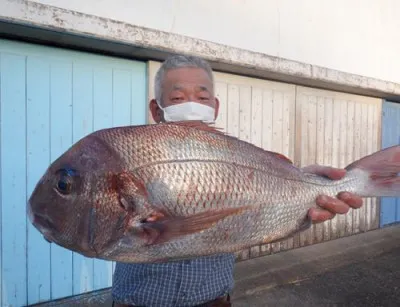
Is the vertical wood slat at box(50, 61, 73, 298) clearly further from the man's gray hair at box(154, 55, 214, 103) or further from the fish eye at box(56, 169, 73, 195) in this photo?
the fish eye at box(56, 169, 73, 195)

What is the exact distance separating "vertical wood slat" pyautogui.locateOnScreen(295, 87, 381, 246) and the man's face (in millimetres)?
4100

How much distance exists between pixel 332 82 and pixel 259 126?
148 cm

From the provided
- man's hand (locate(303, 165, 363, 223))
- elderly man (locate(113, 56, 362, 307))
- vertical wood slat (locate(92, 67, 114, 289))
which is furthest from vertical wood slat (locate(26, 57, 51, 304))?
man's hand (locate(303, 165, 363, 223))

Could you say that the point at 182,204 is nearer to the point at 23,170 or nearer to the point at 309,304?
the point at 23,170

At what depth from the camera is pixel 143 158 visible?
3.74 feet

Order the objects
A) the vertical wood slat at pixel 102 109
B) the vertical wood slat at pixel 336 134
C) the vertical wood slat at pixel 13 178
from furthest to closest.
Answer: the vertical wood slat at pixel 336 134
the vertical wood slat at pixel 102 109
the vertical wood slat at pixel 13 178

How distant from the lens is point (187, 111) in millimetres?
1517

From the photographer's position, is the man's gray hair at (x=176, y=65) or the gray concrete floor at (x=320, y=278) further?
the gray concrete floor at (x=320, y=278)

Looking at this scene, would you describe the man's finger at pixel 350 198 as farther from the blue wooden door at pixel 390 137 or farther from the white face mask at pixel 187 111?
the blue wooden door at pixel 390 137

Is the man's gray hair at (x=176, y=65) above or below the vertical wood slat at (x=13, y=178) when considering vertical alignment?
above

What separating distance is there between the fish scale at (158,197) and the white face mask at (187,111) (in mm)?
247

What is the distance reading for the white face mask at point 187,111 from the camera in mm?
1512

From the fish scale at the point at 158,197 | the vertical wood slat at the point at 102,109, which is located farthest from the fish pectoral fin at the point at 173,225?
the vertical wood slat at the point at 102,109

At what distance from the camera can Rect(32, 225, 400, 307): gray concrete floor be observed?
3834mm
